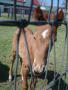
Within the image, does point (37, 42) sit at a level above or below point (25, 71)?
above

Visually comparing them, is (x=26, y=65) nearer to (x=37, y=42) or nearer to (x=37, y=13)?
(x=37, y=42)

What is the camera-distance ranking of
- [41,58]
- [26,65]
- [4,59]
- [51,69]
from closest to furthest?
[41,58], [26,65], [51,69], [4,59]

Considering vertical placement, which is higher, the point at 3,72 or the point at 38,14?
the point at 38,14

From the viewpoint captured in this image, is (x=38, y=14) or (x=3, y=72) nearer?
(x=38, y=14)

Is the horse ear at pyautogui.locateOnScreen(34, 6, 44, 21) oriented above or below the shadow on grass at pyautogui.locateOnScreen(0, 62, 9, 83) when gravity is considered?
above

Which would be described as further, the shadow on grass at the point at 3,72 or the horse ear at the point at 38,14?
the shadow on grass at the point at 3,72

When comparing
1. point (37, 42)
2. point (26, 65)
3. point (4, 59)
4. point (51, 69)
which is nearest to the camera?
point (37, 42)

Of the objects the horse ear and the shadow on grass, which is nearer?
the horse ear

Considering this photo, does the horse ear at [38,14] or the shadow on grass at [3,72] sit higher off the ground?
the horse ear at [38,14]

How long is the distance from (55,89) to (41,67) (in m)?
0.99

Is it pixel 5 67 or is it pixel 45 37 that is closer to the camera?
pixel 45 37

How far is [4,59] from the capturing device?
4309mm

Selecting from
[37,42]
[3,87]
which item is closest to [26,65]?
[37,42]

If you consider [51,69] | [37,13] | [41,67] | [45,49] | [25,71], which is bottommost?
[51,69]
